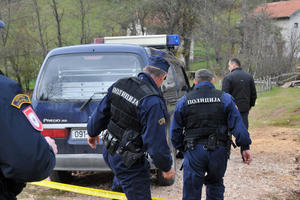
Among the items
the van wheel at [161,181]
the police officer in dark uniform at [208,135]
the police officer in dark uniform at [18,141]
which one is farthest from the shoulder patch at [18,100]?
the van wheel at [161,181]

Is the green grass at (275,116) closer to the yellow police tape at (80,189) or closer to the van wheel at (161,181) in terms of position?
the van wheel at (161,181)

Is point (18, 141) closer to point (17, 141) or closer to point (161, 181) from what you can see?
point (17, 141)

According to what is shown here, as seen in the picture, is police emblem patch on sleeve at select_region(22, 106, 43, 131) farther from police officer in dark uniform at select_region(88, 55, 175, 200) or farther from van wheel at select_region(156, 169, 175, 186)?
van wheel at select_region(156, 169, 175, 186)

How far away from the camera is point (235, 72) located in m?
6.75

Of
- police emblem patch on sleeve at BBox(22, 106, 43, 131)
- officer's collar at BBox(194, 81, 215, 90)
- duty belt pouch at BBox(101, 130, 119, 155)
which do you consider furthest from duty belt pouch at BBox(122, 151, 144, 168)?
police emblem patch on sleeve at BBox(22, 106, 43, 131)

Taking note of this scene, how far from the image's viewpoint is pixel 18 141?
1.58 m

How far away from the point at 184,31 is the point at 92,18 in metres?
10.3

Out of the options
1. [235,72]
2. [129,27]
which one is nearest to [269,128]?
[235,72]

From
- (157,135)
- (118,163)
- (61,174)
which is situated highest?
(157,135)

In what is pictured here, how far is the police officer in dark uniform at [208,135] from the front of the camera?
3717mm

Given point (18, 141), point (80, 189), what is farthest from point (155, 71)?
point (80, 189)

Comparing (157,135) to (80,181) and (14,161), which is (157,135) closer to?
(14,161)

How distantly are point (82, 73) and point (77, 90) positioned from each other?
268 mm

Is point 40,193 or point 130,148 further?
point 40,193
